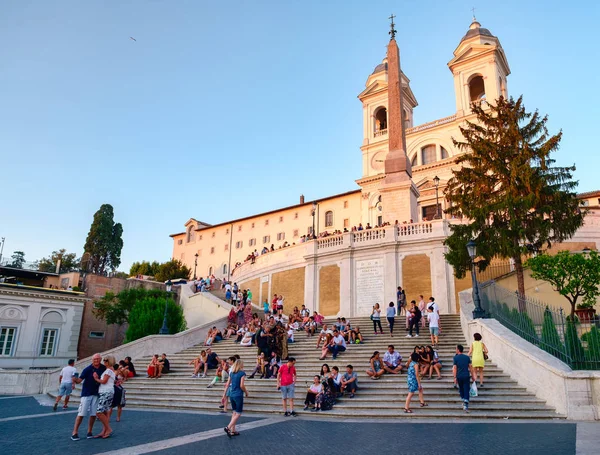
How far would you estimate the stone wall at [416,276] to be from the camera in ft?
73.6

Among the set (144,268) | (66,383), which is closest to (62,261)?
(144,268)

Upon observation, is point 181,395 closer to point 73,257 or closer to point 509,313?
point 509,313

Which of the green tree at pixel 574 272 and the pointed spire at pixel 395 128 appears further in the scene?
the pointed spire at pixel 395 128

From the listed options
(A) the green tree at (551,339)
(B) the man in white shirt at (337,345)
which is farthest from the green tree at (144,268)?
(A) the green tree at (551,339)

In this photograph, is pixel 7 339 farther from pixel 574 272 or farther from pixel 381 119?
pixel 381 119

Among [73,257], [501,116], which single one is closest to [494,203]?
[501,116]

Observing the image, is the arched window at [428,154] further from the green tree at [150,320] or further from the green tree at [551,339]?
the green tree at [551,339]

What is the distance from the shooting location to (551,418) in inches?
369

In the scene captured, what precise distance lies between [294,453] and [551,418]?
19.1ft

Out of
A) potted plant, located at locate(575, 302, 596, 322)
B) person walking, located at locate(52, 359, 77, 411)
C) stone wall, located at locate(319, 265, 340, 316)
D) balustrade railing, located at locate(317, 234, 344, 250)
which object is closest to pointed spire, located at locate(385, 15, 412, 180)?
balustrade railing, located at locate(317, 234, 344, 250)

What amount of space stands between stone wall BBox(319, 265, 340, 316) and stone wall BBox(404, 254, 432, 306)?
360 cm

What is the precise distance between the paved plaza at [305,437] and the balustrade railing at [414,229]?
46.4 ft

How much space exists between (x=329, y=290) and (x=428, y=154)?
77.2 feet

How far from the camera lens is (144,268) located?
202 ft
